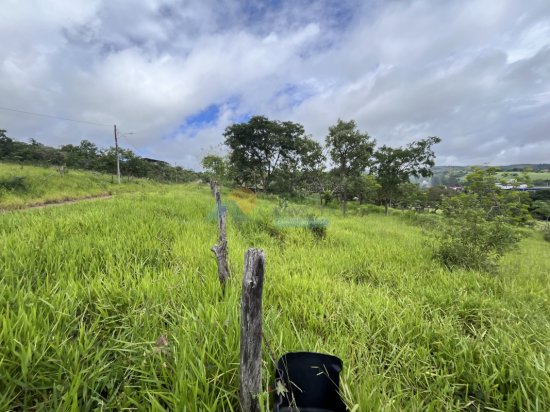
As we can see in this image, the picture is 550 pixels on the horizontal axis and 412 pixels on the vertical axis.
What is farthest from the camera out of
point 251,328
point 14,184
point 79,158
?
point 79,158

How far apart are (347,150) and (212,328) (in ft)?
57.0

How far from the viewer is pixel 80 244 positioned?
3.47 m

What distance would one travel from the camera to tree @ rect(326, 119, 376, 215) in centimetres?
1676

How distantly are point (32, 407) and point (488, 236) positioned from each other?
22.5 ft

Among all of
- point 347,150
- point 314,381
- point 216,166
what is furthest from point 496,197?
point 216,166

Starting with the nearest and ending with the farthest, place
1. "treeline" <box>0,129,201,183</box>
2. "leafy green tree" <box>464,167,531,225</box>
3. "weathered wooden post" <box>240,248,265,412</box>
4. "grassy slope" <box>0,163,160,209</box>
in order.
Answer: "weathered wooden post" <box>240,248,265,412</box> → "leafy green tree" <box>464,167,531,225</box> → "grassy slope" <box>0,163,160,209</box> → "treeline" <box>0,129,201,183</box>

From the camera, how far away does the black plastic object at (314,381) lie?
1487 mm

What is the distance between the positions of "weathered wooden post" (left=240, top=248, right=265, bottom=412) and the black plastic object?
22cm

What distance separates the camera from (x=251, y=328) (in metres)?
1.29

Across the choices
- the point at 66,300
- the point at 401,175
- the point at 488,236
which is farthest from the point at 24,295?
the point at 401,175

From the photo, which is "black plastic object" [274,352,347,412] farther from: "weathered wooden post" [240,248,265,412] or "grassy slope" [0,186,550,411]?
"weathered wooden post" [240,248,265,412]

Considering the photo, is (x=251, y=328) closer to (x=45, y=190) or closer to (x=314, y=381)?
(x=314, y=381)

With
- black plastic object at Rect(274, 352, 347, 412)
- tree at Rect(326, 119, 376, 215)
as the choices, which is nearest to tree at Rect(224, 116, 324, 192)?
tree at Rect(326, 119, 376, 215)

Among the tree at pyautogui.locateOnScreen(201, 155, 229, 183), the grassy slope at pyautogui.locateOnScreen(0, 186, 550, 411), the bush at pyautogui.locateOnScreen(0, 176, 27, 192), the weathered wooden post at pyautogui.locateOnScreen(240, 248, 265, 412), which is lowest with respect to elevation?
the grassy slope at pyautogui.locateOnScreen(0, 186, 550, 411)
